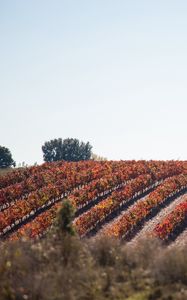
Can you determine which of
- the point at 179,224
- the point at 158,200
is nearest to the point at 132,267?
the point at 179,224

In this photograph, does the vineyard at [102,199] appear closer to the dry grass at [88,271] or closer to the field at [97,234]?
the field at [97,234]

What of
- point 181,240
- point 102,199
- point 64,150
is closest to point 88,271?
point 181,240

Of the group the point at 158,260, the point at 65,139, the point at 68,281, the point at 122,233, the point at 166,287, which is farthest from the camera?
the point at 65,139

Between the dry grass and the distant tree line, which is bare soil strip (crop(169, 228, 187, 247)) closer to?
the dry grass

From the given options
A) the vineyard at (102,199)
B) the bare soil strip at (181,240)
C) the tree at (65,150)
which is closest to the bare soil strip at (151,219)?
the vineyard at (102,199)

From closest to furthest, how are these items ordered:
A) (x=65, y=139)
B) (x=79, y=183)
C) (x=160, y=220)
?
(x=160, y=220) → (x=79, y=183) → (x=65, y=139)

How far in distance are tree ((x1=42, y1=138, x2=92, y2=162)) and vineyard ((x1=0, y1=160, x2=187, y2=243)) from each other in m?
45.1

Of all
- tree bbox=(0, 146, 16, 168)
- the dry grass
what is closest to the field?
the dry grass

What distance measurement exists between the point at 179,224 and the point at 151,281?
56.6ft

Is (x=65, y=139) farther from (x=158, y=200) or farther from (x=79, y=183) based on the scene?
(x=158, y=200)

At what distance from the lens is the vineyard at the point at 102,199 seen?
32.8 metres

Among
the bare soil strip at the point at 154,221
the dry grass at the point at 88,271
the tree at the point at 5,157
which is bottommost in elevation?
the dry grass at the point at 88,271

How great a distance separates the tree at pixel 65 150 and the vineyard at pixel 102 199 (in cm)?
4511

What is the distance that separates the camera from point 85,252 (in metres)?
17.6
